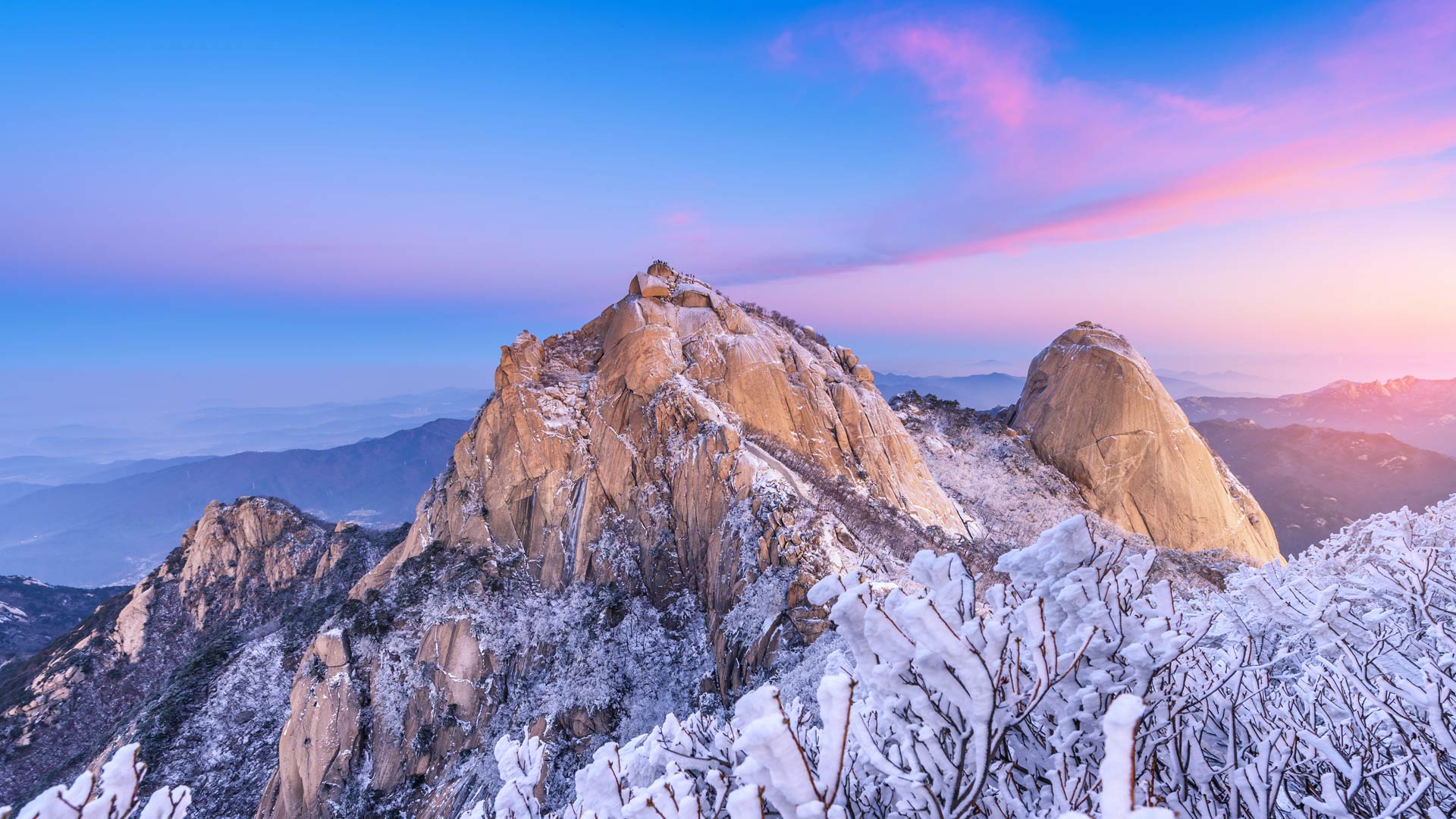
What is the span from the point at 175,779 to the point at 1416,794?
3244 cm

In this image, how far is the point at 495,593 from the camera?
70.2 feet

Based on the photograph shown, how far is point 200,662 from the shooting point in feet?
84.7

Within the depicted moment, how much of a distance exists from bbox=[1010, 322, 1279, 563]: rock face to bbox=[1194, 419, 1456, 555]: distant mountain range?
27854 millimetres

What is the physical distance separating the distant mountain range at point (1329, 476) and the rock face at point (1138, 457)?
2785 centimetres

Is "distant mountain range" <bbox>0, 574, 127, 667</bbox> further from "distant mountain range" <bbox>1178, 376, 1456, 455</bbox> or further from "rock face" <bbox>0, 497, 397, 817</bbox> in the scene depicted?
"distant mountain range" <bbox>1178, 376, 1456, 455</bbox>

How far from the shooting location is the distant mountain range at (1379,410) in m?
76.2

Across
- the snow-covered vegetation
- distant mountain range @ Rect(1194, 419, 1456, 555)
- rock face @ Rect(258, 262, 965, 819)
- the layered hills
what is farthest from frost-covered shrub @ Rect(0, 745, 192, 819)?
distant mountain range @ Rect(1194, 419, 1456, 555)

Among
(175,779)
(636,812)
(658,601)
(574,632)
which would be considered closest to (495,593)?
(574,632)

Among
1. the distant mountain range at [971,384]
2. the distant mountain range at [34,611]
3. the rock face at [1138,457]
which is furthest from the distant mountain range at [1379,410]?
the distant mountain range at [34,611]

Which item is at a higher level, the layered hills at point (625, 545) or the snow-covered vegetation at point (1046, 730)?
the snow-covered vegetation at point (1046, 730)

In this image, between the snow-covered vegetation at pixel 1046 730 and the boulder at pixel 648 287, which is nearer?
the snow-covered vegetation at pixel 1046 730

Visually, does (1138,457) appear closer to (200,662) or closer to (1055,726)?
(1055,726)

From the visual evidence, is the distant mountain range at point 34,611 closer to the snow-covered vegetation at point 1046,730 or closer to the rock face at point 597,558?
the rock face at point 597,558

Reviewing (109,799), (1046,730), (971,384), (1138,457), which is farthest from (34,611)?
(971,384)
